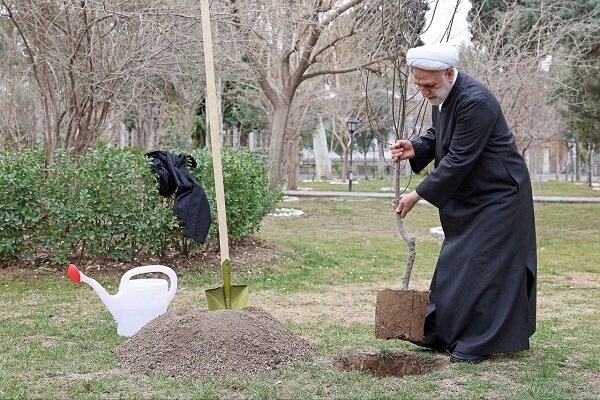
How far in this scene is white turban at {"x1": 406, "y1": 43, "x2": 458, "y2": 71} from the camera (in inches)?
186

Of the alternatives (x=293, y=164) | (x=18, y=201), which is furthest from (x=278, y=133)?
(x=293, y=164)

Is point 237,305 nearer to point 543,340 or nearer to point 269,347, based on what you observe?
point 269,347

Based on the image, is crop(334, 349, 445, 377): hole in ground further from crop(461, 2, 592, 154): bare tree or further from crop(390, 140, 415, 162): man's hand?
crop(461, 2, 592, 154): bare tree

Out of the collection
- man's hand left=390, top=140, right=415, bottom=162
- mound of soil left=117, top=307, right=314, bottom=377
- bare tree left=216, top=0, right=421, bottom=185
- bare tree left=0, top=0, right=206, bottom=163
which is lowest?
mound of soil left=117, top=307, right=314, bottom=377

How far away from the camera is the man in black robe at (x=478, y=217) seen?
4711 millimetres

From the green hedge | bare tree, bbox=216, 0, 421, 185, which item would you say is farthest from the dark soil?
bare tree, bbox=216, 0, 421, 185

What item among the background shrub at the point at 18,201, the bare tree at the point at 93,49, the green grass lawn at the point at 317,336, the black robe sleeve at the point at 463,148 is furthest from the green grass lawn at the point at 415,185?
the black robe sleeve at the point at 463,148

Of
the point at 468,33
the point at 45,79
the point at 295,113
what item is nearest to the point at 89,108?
the point at 45,79

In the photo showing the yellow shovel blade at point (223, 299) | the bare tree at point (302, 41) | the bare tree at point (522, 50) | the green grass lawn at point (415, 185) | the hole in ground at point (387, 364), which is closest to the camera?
the hole in ground at point (387, 364)

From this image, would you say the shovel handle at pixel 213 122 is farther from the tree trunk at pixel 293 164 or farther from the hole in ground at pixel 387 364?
the tree trunk at pixel 293 164

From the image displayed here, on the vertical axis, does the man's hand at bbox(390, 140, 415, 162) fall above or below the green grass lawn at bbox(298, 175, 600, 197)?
above

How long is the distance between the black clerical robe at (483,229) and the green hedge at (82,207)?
4.56 meters

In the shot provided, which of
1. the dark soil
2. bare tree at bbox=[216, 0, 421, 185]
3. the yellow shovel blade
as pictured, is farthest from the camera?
bare tree at bbox=[216, 0, 421, 185]

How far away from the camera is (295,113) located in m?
27.1
